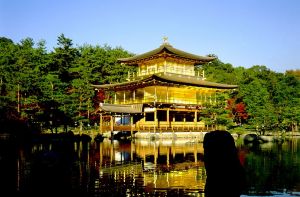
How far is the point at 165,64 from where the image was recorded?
4900 cm

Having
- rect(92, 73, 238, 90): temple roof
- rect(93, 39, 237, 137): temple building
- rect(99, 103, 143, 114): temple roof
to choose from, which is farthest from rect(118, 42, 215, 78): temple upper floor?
rect(99, 103, 143, 114): temple roof

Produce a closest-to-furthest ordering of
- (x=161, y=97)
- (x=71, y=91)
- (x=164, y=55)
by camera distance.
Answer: (x=161, y=97), (x=164, y=55), (x=71, y=91)

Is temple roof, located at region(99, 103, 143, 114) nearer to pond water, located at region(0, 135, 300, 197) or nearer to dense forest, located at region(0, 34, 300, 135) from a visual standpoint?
dense forest, located at region(0, 34, 300, 135)

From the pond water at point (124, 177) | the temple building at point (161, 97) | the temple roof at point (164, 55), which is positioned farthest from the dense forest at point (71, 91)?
the pond water at point (124, 177)

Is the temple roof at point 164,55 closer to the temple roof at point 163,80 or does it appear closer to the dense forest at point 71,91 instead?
the temple roof at point 163,80

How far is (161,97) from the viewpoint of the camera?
4622cm

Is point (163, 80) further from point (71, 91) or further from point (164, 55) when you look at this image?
point (71, 91)

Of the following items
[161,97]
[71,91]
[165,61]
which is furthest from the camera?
[71,91]

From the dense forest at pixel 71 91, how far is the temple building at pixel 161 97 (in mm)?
4859

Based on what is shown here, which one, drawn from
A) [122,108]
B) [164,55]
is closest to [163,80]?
[122,108]

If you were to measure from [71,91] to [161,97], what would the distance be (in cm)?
1426

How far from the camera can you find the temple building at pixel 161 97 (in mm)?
42500

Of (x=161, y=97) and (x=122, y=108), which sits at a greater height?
(x=161, y=97)

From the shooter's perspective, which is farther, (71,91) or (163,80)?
(71,91)
